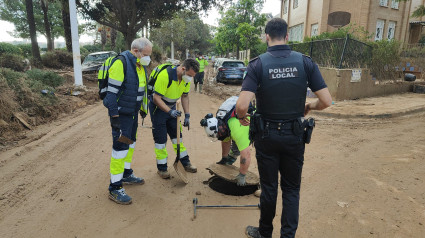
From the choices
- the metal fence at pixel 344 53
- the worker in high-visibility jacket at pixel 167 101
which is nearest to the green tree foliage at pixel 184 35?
the metal fence at pixel 344 53

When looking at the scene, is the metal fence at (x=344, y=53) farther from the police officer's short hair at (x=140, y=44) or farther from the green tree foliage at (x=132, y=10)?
the green tree foliage at (x=132, y=10)

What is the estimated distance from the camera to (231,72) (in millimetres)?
15844

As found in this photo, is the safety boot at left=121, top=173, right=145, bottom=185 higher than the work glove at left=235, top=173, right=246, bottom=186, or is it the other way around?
the work glove at left=235, top=173, right=246, bottom=186

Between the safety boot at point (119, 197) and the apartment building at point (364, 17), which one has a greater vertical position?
the apartment building at point (364, 17)

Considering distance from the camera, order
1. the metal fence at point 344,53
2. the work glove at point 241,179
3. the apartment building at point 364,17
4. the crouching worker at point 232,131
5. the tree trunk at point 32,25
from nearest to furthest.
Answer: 1. the crouching worker at point 232,131
2. the work glove at point 241,179
3. the metal fence at point 344,53
4. the tree trunk at point 32,25
5. the apartment building at point 364,17

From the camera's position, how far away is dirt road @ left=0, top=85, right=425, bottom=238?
2949mm

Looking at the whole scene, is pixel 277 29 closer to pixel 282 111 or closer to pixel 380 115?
pixel 282 111

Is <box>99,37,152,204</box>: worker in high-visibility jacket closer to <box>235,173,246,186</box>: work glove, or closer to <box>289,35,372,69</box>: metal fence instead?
<box>235,173,246,186</box>: work glove

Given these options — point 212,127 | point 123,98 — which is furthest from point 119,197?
point 212,127

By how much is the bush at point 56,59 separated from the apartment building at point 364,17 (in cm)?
1711

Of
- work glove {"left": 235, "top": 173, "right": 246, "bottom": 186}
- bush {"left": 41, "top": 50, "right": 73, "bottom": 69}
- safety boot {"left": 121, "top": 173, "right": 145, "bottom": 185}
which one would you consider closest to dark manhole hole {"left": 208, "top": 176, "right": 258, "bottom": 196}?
work glove {"left": 235, "top": 173, "right": 246, "bottom": 186}

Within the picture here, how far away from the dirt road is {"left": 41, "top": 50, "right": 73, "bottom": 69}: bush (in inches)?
538

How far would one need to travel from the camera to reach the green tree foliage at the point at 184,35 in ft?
104

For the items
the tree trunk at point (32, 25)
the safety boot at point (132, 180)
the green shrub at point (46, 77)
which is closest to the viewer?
the safety boot at point (132, 180)
